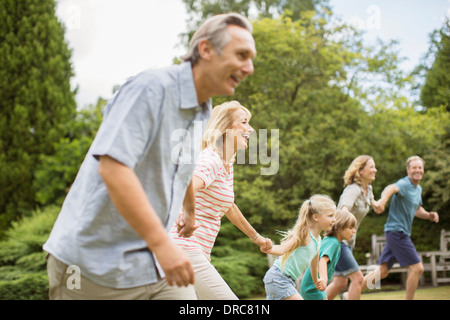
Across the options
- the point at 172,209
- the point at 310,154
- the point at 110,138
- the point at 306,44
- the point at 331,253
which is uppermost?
the point at 306,44

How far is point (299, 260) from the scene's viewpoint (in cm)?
447

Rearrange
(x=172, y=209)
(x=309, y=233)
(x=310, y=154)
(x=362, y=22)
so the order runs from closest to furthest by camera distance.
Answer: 1. (x=172, y=209)
2. (x=309, y=233)
3. (x=310, y=154)
4. (x=362, y=22)

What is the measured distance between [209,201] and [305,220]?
166 cm

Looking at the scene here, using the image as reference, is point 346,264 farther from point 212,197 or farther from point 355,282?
point 212,197

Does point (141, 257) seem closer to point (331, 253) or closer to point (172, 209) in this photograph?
point (172, 209)

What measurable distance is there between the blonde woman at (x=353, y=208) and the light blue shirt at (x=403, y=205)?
0.97 metres

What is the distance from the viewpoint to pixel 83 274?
183cm

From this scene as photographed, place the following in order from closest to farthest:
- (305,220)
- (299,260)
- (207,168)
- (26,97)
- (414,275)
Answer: (207,168) → (299,260) → (305,220) → (414,275) → (26,97)

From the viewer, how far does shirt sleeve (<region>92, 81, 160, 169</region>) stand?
5.41 feet

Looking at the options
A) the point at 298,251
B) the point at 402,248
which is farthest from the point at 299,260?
the point at 402,248

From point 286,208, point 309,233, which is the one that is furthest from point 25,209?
point 309,233

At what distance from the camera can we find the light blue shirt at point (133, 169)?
1692mm

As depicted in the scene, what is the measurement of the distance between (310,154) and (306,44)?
3.32 m

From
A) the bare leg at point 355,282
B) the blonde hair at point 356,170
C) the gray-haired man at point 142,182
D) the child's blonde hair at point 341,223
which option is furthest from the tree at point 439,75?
the gray-haired man at point 142,182
